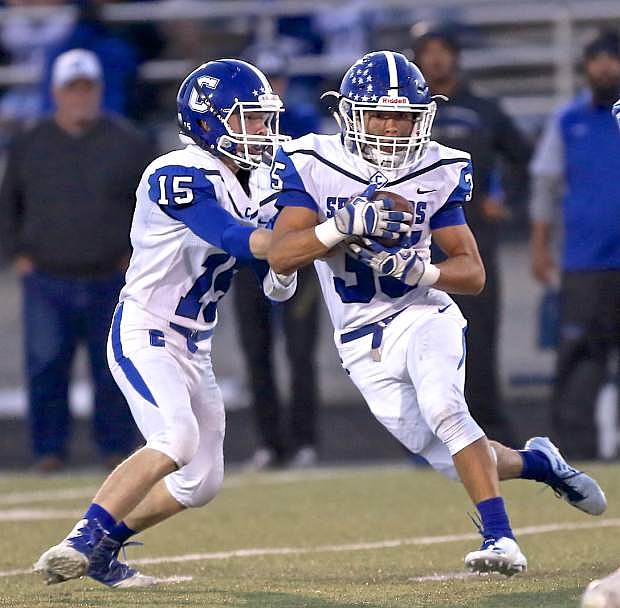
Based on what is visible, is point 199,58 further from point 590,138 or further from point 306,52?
point 590,138

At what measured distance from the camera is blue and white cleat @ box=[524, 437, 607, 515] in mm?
4973

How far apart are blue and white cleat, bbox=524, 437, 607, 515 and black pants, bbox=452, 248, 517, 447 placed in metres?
2.80

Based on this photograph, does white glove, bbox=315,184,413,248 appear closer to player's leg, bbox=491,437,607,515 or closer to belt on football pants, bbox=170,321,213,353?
belt on football pants, bbox=170,321,213,353


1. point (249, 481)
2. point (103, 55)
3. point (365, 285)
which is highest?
point (103, 55)

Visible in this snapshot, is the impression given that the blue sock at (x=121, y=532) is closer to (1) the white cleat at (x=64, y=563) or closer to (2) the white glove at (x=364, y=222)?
(1) the white cleat at (x=64, y=563)

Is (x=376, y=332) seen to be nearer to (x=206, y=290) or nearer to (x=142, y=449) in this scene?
(x=206, y=290)

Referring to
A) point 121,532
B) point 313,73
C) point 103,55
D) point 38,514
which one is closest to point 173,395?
point 121,532

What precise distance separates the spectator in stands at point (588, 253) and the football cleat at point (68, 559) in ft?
12.8

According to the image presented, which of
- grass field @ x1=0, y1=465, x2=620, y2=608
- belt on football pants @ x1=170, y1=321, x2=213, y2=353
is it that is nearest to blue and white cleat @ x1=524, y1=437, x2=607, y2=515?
grass field @ x1=0, y1=465, x2=620, y2=608

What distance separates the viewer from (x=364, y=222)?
4406 mm

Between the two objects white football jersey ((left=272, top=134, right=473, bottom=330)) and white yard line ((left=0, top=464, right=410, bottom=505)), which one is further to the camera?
white yard line ((left=0, top=464, right=410, bottom=505))

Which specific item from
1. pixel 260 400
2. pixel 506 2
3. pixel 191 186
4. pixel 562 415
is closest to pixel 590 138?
pixel 562 415

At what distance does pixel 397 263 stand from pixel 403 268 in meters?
0.03

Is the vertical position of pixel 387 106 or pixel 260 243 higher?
pixel 387 106
